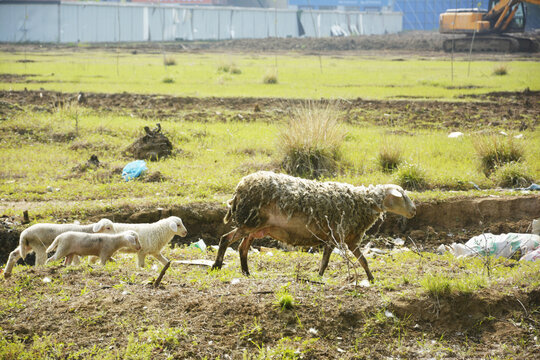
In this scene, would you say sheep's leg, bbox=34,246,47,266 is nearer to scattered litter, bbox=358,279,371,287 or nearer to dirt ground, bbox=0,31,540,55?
scattered litter, bbox=358,279,371,287

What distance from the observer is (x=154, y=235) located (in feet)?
26.5

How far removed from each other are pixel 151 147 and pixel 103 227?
19.1 feet

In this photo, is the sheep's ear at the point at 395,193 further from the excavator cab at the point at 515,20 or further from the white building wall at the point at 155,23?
the excavator cab at the point at 515,20

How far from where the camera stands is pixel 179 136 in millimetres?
15266

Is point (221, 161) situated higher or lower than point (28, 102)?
lower

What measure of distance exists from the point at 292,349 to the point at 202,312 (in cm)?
100

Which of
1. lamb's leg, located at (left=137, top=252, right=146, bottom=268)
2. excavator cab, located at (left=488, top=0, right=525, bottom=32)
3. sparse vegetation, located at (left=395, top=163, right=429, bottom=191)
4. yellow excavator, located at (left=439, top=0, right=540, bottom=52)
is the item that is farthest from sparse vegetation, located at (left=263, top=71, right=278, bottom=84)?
excavator cab, located at (left=488, top=0, right=525, bottom=32)

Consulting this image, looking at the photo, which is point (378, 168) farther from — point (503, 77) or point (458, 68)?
Answer: point (458, 68)

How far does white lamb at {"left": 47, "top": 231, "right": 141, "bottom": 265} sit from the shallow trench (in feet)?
7.46

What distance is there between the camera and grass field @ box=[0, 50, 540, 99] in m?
24.6

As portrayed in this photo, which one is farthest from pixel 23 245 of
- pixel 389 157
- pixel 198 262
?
pixel 389 157

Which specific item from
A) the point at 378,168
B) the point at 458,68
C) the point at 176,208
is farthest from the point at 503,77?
the point at 176,208

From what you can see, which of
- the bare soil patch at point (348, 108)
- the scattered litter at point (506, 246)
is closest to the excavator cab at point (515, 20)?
the bare soil patch at point (348, 108)

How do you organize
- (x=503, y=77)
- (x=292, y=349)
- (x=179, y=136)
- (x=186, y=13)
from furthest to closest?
(x=186, y=13), (x=503, y=77), (x=179, y=136), (x=292, y=349)
